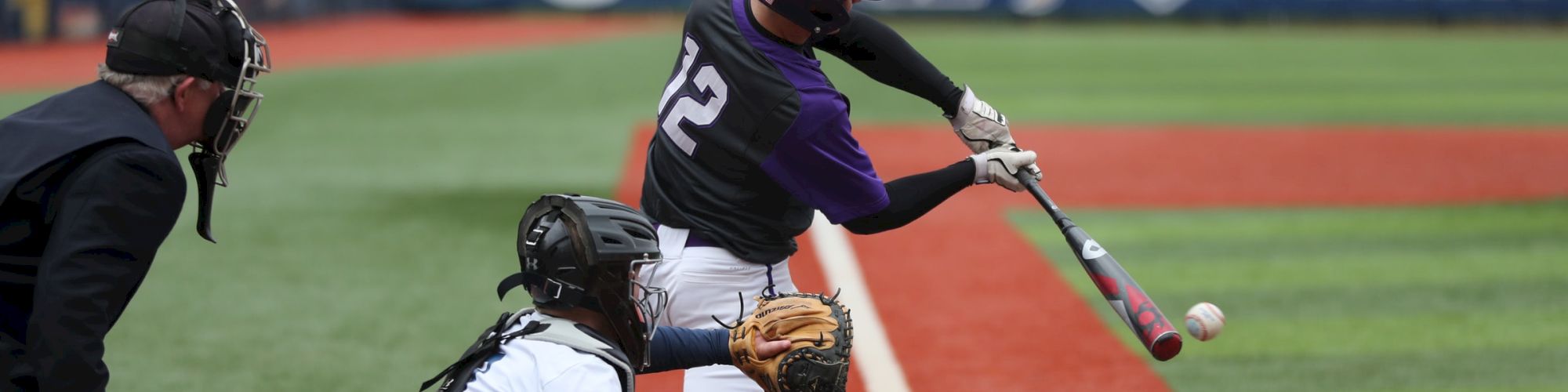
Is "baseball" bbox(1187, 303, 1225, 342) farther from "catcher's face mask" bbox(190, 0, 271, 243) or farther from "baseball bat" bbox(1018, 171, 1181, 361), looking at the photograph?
"catcher's face mask" bbox(190, 0, 271, 243)

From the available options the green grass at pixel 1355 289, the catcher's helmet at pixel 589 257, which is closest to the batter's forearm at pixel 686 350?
the catcher's helmet at pixel 589 257

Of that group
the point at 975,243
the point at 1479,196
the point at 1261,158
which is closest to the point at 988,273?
the point at 975,243

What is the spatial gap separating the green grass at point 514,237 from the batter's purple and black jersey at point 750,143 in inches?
92.0

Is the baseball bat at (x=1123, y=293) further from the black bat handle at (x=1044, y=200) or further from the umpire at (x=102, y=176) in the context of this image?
the umpire at (x=102, y=176)

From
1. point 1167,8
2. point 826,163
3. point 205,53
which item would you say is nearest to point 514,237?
point 826,163

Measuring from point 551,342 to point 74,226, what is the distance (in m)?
0.85

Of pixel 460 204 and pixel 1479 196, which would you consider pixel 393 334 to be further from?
pixel 1479 196

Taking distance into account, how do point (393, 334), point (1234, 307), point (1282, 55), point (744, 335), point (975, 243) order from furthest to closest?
1. point (1282, 55)
2. point (975, 243)
3. point (1234, 307)
4. point (393, 334)
5. point (744, 335)

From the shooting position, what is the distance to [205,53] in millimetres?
2883

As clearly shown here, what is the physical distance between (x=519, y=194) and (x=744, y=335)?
7314 mm

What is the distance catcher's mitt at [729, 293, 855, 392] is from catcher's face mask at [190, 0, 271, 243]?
1.11 metres

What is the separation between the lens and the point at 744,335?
10.6ft

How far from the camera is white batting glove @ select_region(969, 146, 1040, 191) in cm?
386

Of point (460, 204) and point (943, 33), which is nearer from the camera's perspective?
point (460, 204)
